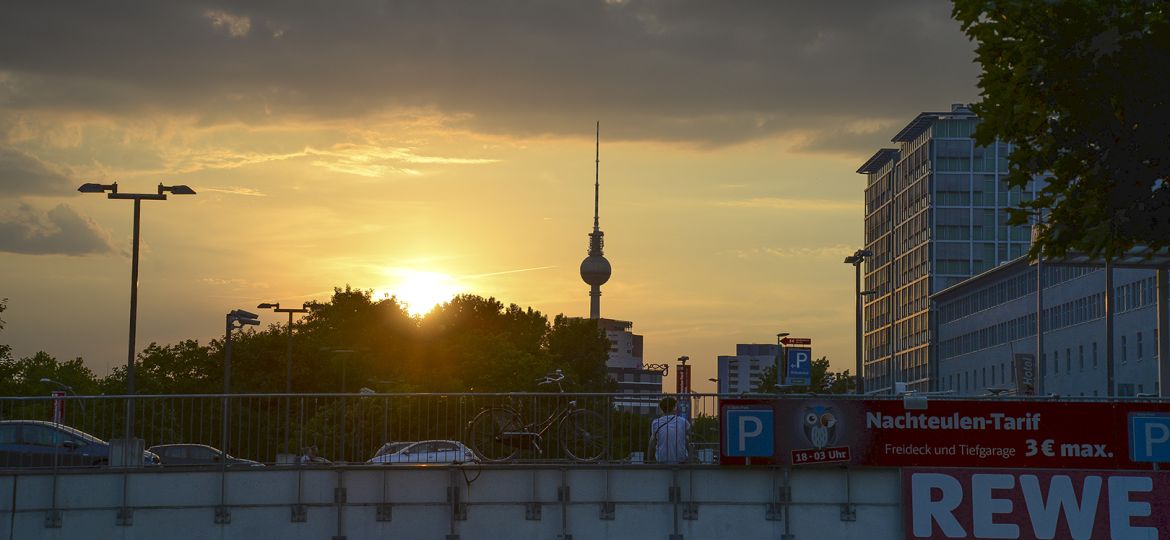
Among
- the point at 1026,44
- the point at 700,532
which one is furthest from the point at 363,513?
the point at 1026,44

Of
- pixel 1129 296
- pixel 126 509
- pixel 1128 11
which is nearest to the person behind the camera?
pixel 1128 11

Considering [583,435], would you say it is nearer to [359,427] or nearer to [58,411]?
[359,427]

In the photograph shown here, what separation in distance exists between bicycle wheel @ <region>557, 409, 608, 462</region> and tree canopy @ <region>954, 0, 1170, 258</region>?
9.02 metres

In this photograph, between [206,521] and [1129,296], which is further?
[1129,296]

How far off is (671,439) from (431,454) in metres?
3.94

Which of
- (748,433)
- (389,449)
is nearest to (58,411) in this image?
(389,449)

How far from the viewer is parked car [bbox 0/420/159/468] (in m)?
27.6

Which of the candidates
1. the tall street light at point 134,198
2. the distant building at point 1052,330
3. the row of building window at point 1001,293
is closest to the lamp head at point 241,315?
the tall street light at point 134,198

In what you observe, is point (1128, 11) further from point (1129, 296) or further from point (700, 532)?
point (1129, 296)

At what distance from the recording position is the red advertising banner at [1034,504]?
87.8 feet

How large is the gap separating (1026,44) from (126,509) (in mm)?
15450

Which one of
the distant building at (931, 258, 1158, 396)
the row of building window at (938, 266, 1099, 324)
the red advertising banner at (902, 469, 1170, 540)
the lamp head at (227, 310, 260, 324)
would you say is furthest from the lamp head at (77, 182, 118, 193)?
the row of building window at (938, 266, 1099, 324)

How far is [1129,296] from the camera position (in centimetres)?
10731

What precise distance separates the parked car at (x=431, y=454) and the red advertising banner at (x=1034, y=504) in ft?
22.9
